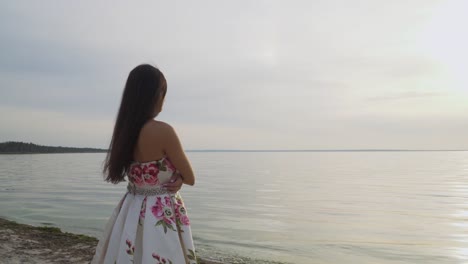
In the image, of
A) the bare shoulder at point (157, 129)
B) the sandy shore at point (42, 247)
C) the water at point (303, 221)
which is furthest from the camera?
the water at point (303, 221)

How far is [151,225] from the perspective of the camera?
297 cm

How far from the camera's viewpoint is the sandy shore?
271 inches

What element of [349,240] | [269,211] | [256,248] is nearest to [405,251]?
[349,240]

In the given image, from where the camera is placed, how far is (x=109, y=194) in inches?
953

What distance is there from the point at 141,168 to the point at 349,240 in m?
11.3

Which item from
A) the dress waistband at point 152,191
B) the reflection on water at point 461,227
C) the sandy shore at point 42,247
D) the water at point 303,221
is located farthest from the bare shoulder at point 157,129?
the reflection on water at point 461,227

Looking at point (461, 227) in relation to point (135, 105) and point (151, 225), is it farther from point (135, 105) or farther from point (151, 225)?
point (135, 105)

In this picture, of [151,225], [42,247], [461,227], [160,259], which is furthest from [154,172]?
[461,227]

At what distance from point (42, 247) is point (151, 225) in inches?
232

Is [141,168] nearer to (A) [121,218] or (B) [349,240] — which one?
(A) [121,218]

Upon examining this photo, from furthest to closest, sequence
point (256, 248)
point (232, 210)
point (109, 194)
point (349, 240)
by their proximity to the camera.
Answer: point (109, 194)
point (232, 210)
point (349, 240)
point (256, 248)

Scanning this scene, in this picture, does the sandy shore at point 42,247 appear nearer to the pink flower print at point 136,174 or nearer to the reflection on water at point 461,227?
the pink flower print at point 136,174

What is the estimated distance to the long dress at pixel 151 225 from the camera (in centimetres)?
295

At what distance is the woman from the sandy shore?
4420mm
